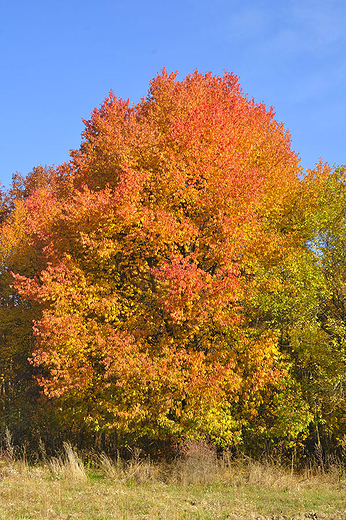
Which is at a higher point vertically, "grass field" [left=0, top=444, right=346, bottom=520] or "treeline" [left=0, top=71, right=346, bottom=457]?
"treeline" [left=0, top=71, right=346, bottom=457]

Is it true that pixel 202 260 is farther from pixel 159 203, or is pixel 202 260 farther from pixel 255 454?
pixel 255 454

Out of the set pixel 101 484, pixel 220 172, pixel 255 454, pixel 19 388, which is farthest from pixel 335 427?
pixel 19 388

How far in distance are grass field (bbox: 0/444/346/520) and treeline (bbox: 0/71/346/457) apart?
4.43 ft

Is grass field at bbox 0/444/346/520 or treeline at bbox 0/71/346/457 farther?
treeline at bbox 0/71/346/457

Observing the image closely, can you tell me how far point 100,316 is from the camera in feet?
51.9

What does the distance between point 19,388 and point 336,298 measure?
19772 mm

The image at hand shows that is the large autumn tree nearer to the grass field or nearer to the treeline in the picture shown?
the treeline

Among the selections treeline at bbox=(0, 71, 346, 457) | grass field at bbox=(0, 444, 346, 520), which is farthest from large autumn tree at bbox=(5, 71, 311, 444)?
grass field at bbox=(0, 444, 346, 520)

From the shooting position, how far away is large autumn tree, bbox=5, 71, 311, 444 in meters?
13.8

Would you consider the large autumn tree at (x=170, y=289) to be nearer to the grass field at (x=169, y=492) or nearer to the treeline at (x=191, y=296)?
the treeline at (x=191, y=296)

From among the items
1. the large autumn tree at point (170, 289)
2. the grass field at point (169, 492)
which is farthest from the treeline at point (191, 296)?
the grass field at point (169, 492)

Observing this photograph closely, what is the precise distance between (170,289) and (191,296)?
702 millimetres

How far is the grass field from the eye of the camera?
31.3 feet

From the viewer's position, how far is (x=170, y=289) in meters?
13.2
